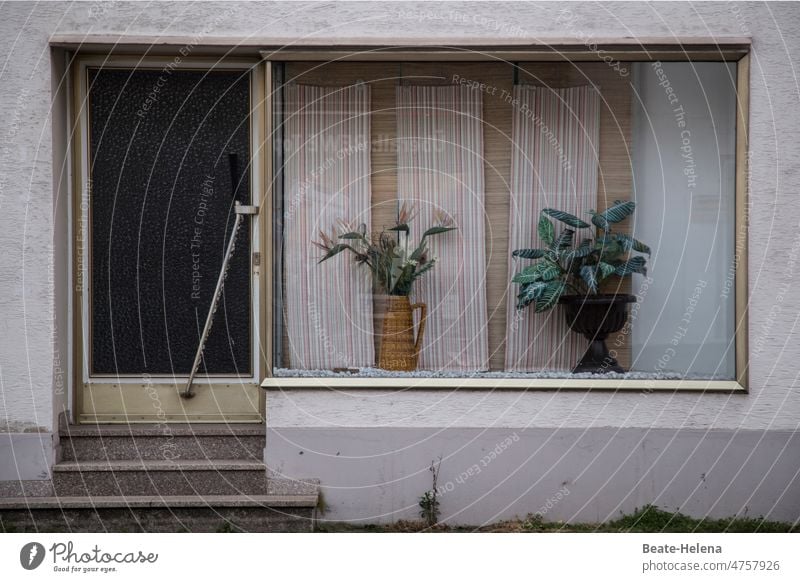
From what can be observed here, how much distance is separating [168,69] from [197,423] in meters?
2.33

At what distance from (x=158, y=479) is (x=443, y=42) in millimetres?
3246

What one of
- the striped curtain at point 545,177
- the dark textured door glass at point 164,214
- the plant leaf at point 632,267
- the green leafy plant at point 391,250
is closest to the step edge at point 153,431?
the dark textured door glass at point 164,214

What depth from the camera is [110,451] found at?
21.6ft

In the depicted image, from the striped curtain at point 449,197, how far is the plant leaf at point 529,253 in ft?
0.73

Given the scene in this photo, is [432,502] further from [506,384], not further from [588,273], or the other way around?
[588,273]

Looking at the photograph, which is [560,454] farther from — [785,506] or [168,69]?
[168,69]

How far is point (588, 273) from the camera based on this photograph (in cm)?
662

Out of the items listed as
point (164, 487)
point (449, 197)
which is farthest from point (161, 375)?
point (449, 197)

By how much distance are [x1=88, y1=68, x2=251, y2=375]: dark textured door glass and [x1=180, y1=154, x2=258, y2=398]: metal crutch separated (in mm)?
39

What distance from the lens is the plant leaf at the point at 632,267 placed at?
6672mm

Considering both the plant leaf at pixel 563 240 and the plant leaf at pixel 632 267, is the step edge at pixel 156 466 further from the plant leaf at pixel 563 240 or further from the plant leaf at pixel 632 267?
the plant leaf at pixel 632 267

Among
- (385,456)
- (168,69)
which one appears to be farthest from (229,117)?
(385,456)

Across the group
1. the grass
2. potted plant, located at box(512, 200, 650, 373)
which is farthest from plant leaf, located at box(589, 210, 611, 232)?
the grass

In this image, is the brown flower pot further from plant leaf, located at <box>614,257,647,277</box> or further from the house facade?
plant leaf, located at <box>614,257,647,277</box>
